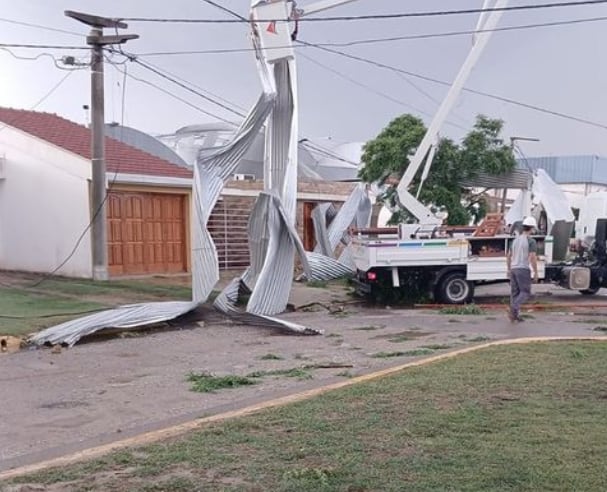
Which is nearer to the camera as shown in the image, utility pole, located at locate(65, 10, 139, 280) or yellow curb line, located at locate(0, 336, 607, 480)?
yellow curb line, located at locate(0, 336, 607, 480)

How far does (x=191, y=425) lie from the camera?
5875 millimetres

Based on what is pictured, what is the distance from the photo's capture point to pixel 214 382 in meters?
7.86

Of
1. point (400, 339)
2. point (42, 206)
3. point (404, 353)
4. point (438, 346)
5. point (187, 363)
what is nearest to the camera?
point (187, 363)

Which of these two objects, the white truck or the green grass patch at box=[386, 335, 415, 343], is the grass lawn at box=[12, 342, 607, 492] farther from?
the white truck

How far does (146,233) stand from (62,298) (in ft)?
19.6

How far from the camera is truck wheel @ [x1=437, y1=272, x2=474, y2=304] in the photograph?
51.1 ft

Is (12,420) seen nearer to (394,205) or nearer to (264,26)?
(264,26)

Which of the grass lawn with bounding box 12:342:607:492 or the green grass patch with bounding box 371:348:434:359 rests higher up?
the grass lawn with bounding box 12:342:607:492

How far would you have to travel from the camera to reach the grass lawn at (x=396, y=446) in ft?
14.3

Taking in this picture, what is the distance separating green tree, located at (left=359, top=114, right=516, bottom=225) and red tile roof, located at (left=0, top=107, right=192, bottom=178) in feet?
20.5

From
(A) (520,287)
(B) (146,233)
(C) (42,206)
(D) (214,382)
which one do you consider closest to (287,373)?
(D) (214,382)

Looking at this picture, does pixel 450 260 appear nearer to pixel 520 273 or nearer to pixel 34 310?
pixel 520 273

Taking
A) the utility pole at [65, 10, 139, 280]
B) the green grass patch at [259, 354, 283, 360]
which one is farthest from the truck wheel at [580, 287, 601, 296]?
the utility pole at [65, 10, 139, 280]

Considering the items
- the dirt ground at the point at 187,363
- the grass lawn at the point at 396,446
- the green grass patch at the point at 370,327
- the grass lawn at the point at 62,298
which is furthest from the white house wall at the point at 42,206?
the grass lawn at the point at 396,446
